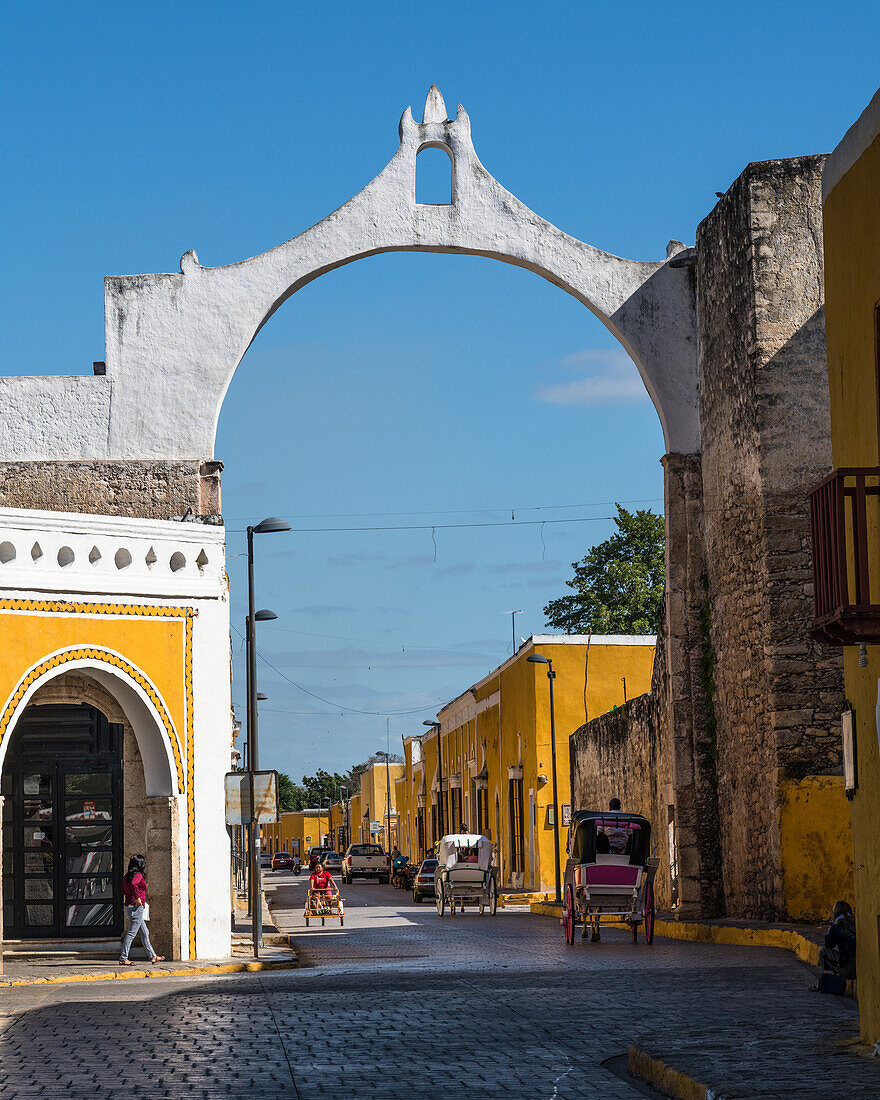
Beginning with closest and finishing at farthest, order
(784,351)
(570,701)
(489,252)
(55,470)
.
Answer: (784,351) → (55,470) → (489,252) → (570,701)

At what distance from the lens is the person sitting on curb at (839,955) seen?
12.2 meters

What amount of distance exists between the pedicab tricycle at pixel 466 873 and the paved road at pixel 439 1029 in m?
12.4

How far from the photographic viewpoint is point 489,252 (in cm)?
2298

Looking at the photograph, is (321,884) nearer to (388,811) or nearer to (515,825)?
(515,825)

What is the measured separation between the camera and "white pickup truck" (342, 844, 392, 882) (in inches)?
2440

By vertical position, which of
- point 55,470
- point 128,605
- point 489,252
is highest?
point 489,252

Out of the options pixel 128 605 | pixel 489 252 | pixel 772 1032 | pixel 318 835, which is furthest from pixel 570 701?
pixel 318 835

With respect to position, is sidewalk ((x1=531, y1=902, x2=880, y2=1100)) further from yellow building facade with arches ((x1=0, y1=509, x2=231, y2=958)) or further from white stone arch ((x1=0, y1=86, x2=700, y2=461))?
white stone arch ((x1=0, y1=86, x2=700, y2=461))

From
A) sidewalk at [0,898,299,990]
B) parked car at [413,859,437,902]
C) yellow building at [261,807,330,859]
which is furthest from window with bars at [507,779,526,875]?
yellow building at [261,807,330,859]

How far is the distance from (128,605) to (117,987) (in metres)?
4.43

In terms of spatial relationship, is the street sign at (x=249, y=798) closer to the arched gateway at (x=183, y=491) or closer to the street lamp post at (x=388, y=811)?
the arched gateway at (x=183, y=491)

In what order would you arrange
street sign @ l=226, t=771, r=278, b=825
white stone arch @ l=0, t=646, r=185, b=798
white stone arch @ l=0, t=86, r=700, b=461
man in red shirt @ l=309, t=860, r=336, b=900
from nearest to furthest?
white stone arch @ l=0, t=646, r=185, b=798, street sign @ l=226, t=771, r=278, b=825, white stone arch @ l=0, t=86, r=700, b=461, man in red shirt @ l=309, t=860, r=336, b=900

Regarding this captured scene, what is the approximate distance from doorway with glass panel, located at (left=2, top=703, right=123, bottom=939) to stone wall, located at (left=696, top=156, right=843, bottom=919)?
7.97 meters

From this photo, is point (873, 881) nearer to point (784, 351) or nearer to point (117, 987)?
point (117, 987)
